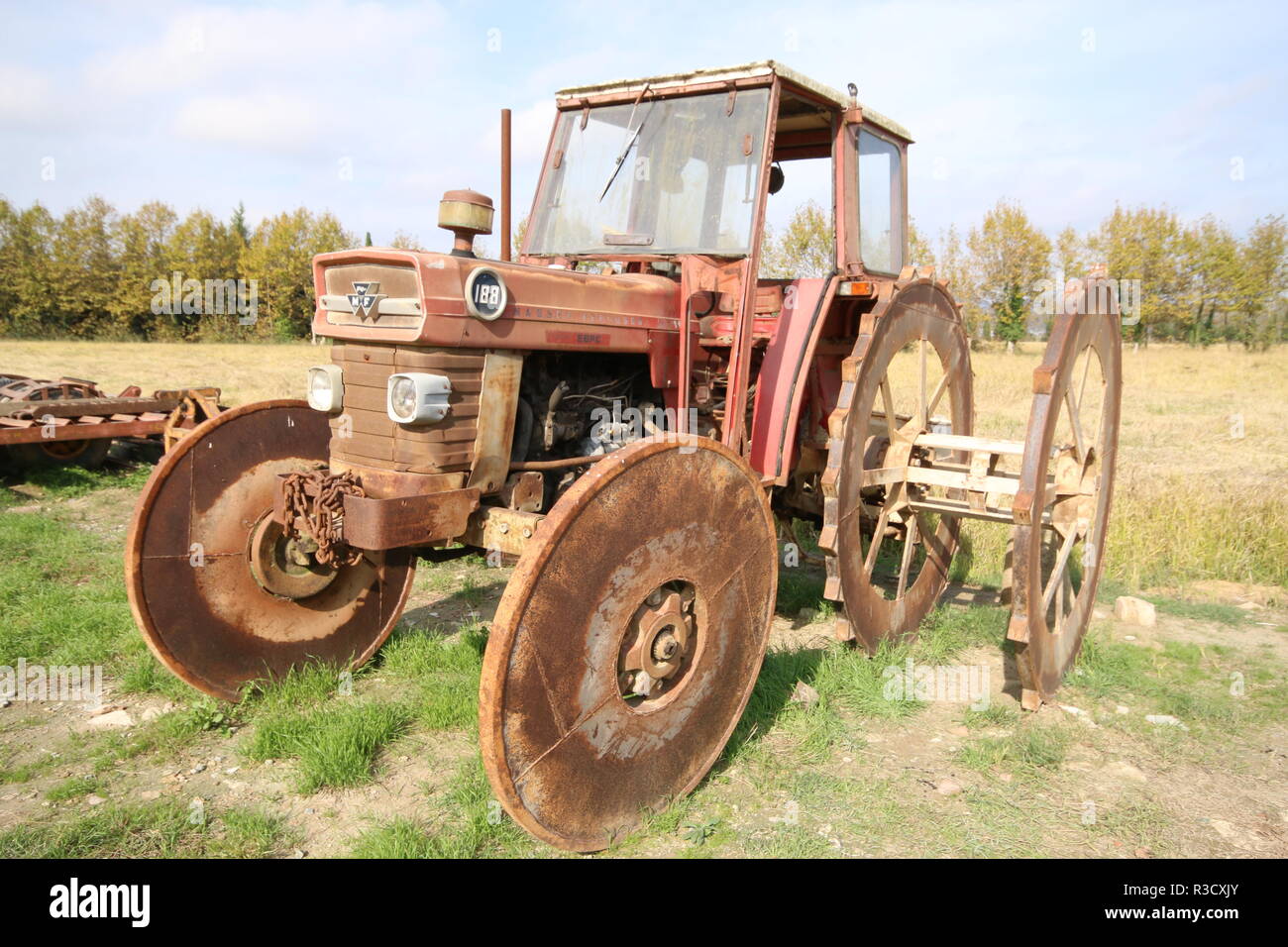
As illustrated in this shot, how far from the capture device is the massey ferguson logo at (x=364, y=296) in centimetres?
312

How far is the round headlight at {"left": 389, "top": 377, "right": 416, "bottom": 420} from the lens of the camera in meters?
2.97

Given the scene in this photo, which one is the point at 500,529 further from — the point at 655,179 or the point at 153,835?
the point at 655,179

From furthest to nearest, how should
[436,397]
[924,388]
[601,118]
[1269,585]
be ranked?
1. [1269,585]
2. [924,388]
3. [601,118]
4. [436,397]

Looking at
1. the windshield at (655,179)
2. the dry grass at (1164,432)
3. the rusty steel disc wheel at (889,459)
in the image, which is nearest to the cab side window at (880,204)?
the rusty steel disc wheel at (889,459)

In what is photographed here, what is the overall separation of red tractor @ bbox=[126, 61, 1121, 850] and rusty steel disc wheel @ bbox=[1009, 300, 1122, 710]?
0.06 feet

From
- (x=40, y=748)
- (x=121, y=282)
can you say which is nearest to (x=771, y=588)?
(x=40, y=748)

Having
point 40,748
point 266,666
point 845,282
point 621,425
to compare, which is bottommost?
point 40,748

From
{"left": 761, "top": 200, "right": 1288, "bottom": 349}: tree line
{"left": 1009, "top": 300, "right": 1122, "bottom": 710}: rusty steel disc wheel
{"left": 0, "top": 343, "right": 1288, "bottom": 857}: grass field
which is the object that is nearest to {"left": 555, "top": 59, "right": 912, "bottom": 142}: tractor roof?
{"left": 1009, "top": 300, "right": 1122, "bottom": 710}: rusty steel disc wheel

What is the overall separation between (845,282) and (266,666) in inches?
139

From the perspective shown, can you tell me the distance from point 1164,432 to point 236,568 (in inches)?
471

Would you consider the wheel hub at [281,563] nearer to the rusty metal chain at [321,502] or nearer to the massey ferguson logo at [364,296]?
the rusty metal chain at [321,502]

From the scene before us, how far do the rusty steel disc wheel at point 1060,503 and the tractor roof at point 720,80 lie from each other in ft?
5.49

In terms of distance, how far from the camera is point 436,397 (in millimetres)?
2998

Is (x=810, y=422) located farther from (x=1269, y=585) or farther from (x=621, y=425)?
(x=1269, y=585)
